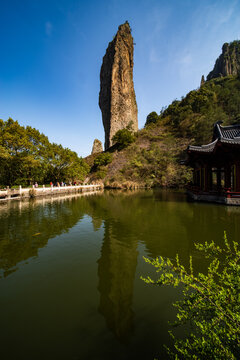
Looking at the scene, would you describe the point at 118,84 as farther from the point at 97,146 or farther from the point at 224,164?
the point at 224,164

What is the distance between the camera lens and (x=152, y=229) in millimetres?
7074

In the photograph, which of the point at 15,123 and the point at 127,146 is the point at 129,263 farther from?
the point at 127,146

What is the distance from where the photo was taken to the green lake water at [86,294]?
2146mm

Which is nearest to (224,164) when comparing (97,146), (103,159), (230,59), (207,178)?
(207,178)

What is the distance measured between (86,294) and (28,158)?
76.2ft

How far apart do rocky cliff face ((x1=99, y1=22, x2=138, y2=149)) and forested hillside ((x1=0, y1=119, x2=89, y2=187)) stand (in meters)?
32.2

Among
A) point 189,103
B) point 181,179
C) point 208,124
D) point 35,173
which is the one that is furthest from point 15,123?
point 189,103

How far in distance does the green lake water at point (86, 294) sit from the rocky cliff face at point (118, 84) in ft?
185

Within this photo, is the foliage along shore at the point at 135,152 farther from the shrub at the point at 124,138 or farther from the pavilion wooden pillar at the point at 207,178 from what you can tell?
the pavilion wooden pillar at the point at 207,178

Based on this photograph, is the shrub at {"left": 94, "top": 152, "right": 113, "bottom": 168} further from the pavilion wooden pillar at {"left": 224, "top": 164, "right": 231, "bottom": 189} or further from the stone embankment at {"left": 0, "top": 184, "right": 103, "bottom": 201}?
the pavilion wooden pillar at {"left": 224, "top": 164, "right": 231, "bottom": 189}

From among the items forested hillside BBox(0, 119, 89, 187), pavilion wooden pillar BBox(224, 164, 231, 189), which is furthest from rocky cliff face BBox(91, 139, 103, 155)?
pavilion wooden pillar BBox(224, 164, 231, 189)

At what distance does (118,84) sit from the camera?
194 ft

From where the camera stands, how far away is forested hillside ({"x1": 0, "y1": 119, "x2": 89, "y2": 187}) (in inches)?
866

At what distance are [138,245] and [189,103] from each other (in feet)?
186
